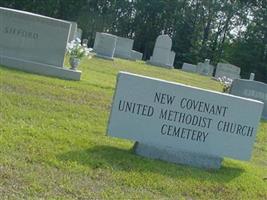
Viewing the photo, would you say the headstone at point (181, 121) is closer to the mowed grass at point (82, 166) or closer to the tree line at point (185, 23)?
the mowed grass at point (82, 166)

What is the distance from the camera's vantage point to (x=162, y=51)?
28078 millimetres

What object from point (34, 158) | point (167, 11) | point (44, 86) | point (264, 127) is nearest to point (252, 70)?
point (167, 11)

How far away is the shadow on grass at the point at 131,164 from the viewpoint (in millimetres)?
4988

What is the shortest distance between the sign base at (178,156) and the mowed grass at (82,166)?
10cm

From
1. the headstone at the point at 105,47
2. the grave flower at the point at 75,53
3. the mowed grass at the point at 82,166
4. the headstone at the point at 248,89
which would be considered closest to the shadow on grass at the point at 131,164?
the mowed grass at the point at 82,166

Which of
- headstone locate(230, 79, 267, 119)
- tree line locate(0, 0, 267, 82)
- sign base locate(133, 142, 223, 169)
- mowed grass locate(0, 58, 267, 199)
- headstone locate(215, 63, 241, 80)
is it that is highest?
tree line locate(0, 0, 267, 82)

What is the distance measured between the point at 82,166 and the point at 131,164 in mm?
677

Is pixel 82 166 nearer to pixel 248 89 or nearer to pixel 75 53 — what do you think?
pixel 75 53

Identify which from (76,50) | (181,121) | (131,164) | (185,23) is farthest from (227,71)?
(131,164)

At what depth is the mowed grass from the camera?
4.25 m

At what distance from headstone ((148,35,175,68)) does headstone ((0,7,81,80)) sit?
17.5 meters

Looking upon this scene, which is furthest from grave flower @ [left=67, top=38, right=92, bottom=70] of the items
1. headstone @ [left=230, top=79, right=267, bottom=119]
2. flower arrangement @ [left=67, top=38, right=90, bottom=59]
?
headstone @ [left=230, top=79, right=267, bottom=119]

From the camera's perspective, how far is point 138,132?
5.57 m

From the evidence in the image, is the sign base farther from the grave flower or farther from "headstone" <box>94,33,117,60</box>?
"headstone" <box>94,33,117,60</box>
